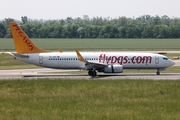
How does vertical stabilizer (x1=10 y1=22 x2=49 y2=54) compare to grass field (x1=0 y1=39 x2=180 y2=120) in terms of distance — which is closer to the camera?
grass field (x1=0 y1=39 x2=180 y2=120)

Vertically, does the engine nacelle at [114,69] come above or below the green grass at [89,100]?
below

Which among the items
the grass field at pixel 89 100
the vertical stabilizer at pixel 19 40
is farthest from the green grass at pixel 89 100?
the vertical stabilizer at pixel 19 40

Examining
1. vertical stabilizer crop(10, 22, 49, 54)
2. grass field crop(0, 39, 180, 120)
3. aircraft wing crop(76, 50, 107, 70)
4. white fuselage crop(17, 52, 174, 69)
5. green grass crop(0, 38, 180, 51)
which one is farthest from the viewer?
green grass crop(0, 38, 180, 51)

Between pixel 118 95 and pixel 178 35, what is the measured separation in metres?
158

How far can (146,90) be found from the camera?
33188mm

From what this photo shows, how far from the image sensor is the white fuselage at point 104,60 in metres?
51.7

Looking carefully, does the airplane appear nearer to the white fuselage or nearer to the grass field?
the white fuselage

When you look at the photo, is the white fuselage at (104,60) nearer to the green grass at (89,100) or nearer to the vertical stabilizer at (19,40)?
the vertical stabilizer at (19,40)

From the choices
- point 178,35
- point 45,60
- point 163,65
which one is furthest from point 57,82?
point 178,35

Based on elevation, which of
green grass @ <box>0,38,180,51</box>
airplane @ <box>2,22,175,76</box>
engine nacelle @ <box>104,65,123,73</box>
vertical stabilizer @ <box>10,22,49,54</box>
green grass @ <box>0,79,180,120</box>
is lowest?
green grass @ <box>0,38,180,51</box>

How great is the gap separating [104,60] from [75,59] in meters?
3.36

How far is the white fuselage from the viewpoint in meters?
51.7

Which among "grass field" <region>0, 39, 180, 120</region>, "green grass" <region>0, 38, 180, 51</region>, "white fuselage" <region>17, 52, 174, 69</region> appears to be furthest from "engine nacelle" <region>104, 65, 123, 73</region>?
"green grass" <region>0, 38, 180, 51</region>

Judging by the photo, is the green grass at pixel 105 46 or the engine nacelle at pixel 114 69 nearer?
the engine nacelle at pixel 114 69
